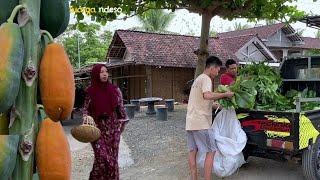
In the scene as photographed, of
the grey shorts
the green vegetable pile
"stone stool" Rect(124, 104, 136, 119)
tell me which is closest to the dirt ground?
the grey shorts

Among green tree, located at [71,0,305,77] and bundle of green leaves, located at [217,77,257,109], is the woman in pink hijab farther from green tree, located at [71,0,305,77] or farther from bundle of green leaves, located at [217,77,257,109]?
green tree, located at [71,0,305,77]

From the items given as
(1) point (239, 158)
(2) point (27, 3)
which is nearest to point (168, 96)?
(1) point (239, 158)

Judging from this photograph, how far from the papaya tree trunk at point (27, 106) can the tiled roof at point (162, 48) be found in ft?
70.8

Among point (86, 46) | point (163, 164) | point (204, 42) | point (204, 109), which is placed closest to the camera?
point (204, 109)

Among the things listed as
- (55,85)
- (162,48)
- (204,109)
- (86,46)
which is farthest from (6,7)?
(86,46)

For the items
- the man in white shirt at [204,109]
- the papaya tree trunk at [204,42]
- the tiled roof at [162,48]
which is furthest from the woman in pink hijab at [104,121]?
the tiled roof at [162,48]

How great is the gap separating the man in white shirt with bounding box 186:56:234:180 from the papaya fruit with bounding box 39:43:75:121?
4.49m

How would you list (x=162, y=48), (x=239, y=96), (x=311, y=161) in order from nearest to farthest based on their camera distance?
(x=311, y=161)
(x=239, y=96)
(x=162, y=48)

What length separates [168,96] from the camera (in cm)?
2484

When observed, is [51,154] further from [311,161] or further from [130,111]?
[130,111]

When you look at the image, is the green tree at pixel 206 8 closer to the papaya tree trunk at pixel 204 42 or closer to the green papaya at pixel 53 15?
the papaya tree trunk at pixel 204 42

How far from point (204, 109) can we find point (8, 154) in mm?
4827

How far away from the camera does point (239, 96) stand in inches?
244

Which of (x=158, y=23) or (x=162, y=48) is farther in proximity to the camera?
(x=158, y=23)
